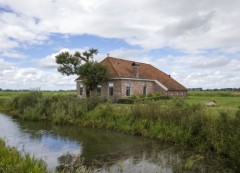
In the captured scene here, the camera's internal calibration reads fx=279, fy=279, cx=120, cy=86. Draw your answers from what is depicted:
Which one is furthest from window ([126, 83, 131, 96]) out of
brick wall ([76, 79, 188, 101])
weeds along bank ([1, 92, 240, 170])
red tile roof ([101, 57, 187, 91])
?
weeds along bank ([1, 92, 240, 170])

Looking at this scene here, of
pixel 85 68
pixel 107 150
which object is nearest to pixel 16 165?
pixel 107 150

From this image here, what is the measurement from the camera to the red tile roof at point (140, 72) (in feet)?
106

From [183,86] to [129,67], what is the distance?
11.6 meters

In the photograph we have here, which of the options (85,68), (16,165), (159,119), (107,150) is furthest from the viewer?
(85,68)

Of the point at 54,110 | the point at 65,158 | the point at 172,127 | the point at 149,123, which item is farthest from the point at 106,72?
the point at 65,158

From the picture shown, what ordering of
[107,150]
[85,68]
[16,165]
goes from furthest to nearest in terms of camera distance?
[85,68]
[107,150]
[16,165]

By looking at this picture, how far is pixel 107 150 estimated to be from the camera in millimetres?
14391

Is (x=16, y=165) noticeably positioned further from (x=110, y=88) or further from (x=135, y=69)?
(x=135, y=69)

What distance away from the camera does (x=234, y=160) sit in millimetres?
11539

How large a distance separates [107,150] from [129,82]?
18763 millimetres

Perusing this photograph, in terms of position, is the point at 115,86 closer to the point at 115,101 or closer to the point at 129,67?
the point at 115,101

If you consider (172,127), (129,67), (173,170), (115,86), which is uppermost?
(129,67)

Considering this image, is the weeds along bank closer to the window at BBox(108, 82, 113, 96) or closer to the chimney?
the window at BBox(108, 82, 113, 96)

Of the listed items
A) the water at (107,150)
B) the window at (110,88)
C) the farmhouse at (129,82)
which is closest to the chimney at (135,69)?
the farmhouse at (129,82)
